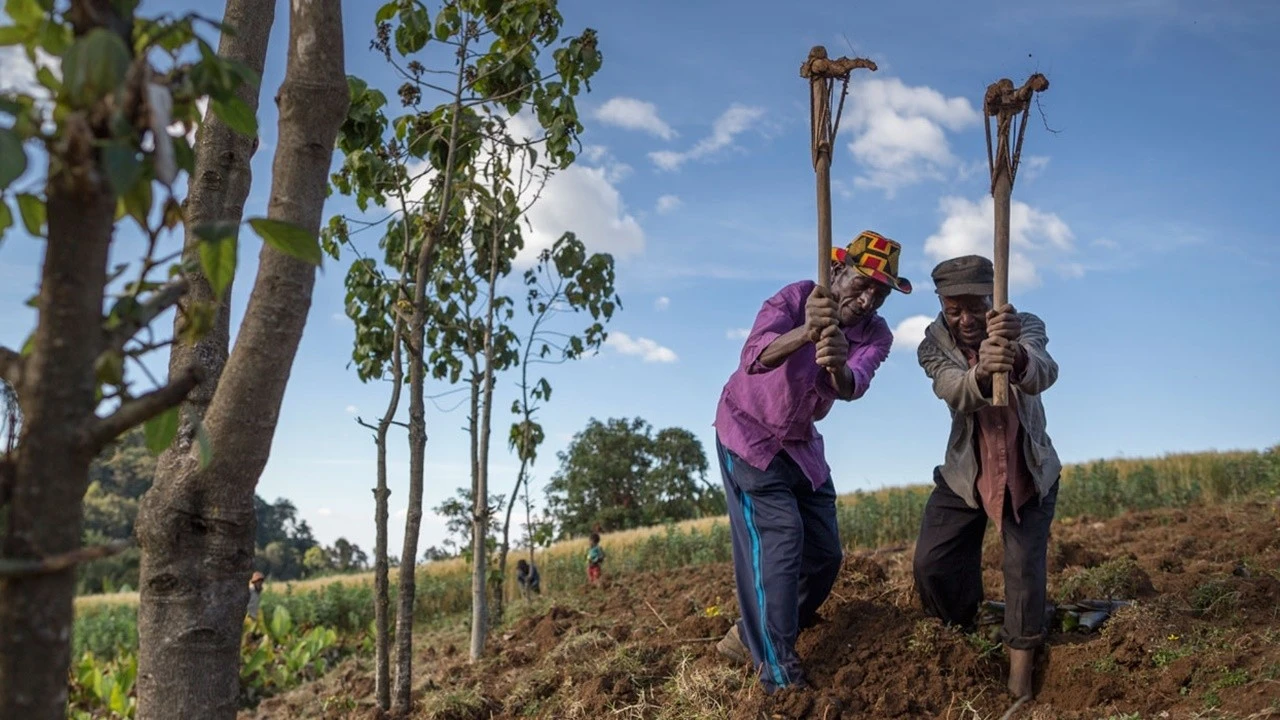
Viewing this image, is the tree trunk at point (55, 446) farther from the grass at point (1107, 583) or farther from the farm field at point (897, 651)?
the grass at point (1107, 583)

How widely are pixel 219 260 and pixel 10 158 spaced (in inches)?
10.9

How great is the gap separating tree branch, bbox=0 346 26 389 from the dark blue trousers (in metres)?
3.42

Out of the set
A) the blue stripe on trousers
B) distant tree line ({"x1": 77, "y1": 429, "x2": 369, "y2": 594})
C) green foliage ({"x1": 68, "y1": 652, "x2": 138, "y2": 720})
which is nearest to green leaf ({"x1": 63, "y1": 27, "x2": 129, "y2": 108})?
the blue stripe on trousers

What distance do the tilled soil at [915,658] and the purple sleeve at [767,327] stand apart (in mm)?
1404

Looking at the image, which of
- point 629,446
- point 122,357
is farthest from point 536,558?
point 629,446

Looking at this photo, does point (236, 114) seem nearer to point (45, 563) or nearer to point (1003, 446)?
point (45, 563)

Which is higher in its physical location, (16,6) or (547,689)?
(16,6)

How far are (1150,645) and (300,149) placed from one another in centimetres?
403

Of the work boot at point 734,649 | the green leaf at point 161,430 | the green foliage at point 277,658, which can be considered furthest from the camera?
the green foliage at point 277,658

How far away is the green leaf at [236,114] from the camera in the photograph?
5.38ft

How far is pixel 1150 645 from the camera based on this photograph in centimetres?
464

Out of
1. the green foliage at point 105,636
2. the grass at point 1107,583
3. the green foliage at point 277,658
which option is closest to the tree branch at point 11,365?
the grass at point 1107,583

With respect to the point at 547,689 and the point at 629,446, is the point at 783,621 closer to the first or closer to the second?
the point at 547,689

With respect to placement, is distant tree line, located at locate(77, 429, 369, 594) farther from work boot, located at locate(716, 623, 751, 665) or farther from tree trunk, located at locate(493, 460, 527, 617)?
work boot, located at locate(716, 623, 751, 665)
